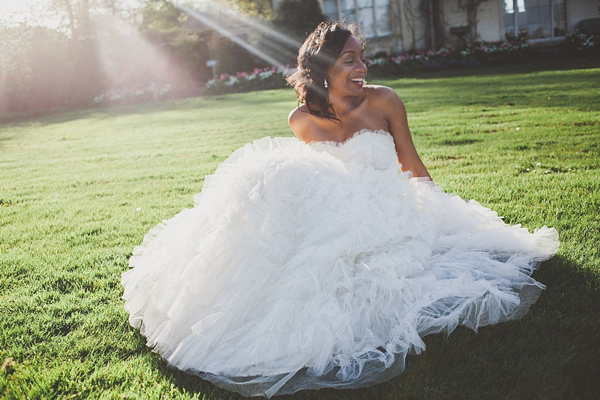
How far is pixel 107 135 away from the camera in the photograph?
11.1m

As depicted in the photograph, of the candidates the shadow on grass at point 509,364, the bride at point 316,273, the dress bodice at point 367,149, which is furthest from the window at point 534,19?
the shadow on grass at point 509,364

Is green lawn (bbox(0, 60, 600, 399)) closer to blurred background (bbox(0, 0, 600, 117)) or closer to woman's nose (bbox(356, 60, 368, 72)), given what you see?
woman's nose (bbox(356, 60, 368, 72))

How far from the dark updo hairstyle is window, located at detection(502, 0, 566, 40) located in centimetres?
1966

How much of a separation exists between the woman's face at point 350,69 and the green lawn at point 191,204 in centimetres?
166

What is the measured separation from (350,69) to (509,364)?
7.15 ft

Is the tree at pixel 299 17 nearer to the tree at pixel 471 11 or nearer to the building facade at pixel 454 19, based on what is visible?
the building facade at pixel 454 19

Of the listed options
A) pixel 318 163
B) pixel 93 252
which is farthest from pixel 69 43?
pixel 318 163

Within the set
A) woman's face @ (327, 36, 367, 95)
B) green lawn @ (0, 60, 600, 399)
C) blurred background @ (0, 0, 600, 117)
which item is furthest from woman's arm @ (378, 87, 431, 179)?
blurred background @ (0, 0, 600, 117)

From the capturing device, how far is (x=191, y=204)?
5.10 metres

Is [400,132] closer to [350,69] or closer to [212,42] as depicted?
[350,69]

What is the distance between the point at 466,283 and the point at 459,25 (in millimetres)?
20724

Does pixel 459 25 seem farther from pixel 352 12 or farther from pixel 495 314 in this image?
pixel 495 314

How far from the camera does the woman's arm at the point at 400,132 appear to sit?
135 inches

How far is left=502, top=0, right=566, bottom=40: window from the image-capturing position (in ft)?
66.3
